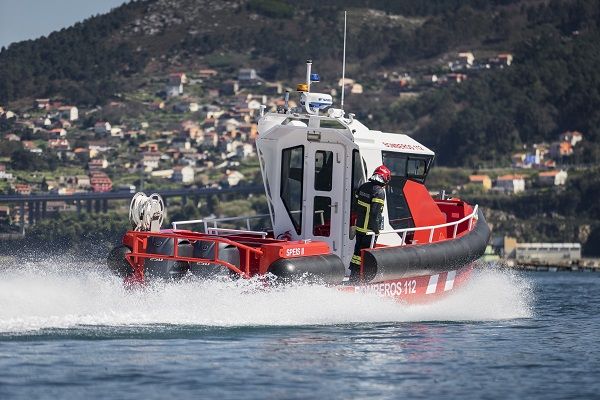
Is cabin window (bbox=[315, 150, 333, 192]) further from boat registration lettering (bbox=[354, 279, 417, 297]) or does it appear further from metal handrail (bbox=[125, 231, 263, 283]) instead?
metal handrail (bbox=[125, 231, 263, 283])

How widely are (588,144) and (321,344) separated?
16189 cm

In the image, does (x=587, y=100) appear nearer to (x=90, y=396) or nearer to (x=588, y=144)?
(x=588, y=144)

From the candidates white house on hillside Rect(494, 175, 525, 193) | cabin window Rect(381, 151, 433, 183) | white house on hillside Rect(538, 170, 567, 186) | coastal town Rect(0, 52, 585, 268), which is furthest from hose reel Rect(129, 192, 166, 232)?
white house on hillside Rect(538, 170, 567, 186)

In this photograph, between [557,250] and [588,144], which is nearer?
[557,250]

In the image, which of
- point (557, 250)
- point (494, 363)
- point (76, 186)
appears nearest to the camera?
point (494, 363)

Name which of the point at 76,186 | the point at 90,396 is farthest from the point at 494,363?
the point at 76,186

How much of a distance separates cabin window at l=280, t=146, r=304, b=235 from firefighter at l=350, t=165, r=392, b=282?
1460 mm

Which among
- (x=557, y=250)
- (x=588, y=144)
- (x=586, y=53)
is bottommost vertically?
(x=557, y=250)

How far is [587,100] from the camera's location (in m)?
186

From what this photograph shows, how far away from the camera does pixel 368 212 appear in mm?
19797

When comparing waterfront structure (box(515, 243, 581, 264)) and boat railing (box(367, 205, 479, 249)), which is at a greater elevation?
boat railing (box(367, 205, 479, 249))

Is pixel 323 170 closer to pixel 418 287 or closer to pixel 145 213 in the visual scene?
pixel 418 287

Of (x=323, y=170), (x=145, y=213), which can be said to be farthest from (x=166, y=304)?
(x=323, y=170)

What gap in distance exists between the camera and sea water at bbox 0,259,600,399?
47.8 feet
